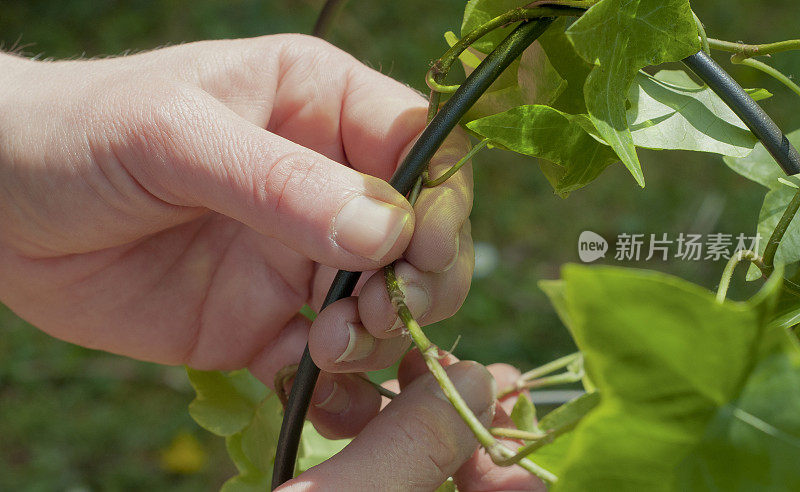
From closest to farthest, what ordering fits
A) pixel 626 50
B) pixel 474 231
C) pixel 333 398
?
pixel 626 50
pixel 333 398
pixel 474 231

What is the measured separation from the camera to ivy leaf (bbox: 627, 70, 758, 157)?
0.32 metres

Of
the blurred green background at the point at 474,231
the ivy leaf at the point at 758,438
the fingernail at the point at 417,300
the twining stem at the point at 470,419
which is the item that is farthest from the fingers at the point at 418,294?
the blurred green background at the point at 474,231

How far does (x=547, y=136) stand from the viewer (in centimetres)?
31

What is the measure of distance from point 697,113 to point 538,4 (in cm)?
10

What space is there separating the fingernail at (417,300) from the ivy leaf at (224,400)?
16 centimetres

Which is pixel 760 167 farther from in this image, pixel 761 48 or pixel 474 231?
pixel 474 231

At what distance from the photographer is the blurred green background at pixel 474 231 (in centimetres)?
115

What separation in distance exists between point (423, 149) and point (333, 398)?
237mm

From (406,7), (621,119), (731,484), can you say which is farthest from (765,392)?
(406,7)

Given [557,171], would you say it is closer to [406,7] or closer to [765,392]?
[765,392]

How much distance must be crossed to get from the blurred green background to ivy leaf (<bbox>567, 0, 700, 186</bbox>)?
0.77 meters

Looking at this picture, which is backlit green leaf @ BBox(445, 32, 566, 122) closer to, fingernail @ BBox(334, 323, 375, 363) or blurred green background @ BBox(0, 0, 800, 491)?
fingernail @ BBox(334, 323, 375, 363)

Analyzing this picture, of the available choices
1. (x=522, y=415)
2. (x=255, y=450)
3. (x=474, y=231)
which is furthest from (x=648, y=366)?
(x=474, y=231)

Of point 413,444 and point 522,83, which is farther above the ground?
point 522,83
